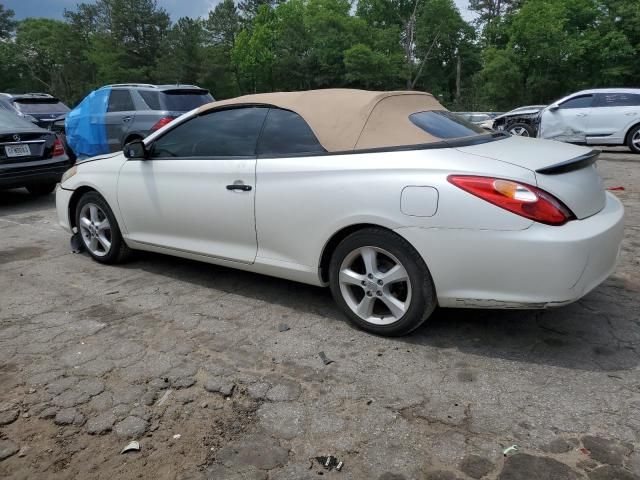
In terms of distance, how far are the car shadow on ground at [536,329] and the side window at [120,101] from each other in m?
7.22

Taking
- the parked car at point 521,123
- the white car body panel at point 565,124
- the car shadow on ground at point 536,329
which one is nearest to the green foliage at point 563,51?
the parked car at point 521,123

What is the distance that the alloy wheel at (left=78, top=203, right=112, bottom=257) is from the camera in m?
4.79

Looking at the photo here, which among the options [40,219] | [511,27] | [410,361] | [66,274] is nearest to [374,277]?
[410,361]

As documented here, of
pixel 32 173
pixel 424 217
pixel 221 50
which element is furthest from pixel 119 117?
pixel 221 50

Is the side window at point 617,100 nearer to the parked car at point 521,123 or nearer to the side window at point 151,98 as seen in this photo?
the parked car at point 521,123

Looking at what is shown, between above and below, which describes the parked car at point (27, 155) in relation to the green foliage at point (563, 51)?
below

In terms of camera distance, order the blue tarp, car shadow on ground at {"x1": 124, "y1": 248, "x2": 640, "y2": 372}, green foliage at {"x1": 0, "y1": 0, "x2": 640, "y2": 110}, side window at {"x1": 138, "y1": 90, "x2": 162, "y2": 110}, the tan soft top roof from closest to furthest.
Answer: car shadow on ground at {"x1": 124, "y1": 248, "x2": 640, "y2": 372} → the tan soft top roof → side window at {"x1": 138, "y1": 90, "x2": 162, "y2": 110} → the blue tarp → green foliage at {"x1": 0, "y1": 0, "x2": 640, "y2": 110}

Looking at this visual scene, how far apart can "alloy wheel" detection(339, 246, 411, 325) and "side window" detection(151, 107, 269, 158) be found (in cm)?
111

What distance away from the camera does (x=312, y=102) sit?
12.1ft

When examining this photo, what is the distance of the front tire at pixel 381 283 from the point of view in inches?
119

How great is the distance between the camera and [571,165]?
9.70 ft

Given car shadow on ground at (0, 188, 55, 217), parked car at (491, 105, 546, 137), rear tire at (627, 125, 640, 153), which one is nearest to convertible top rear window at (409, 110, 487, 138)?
car shadow on ground at (0, 188, 55, 217)

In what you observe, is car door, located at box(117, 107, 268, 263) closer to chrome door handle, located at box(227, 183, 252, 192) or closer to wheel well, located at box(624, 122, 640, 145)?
chrome door handle, located at box(227, 183, 252, 192)

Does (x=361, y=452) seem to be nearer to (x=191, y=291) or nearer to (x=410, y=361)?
(x=410, y=361)
